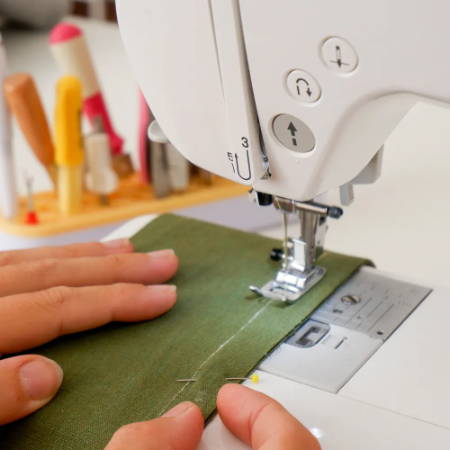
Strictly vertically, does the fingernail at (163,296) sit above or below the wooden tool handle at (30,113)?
below

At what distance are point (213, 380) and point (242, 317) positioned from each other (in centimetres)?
12

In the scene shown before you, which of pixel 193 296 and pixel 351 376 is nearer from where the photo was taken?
pixel 351 376

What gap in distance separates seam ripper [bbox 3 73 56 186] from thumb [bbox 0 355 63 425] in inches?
24.0

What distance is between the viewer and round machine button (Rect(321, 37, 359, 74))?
816 millimetres

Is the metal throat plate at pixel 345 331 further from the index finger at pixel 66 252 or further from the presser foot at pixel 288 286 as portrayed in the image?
the index finger at pixel 66 252

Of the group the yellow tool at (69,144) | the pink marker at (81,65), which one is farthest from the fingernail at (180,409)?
the pink marker at (81,65)

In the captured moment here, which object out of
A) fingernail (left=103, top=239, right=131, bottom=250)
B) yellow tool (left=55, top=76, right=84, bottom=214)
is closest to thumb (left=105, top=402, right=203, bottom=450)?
fingernail (left=103, top=239, right=131, bottom=250)

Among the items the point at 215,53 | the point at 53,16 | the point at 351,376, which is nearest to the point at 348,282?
the point at 351,376

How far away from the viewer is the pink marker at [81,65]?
156cm

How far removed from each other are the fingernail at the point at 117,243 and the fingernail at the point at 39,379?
256 mm

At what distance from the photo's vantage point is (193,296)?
1.11 meters

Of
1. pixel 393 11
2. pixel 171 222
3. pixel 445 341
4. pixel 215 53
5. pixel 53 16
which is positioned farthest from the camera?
pixel 53 16

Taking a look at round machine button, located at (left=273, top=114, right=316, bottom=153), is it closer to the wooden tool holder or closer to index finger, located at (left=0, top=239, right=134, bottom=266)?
index finger, located at (left=0, top=239, right=134, bottom=266)

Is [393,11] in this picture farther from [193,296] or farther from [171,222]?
[171,222]
